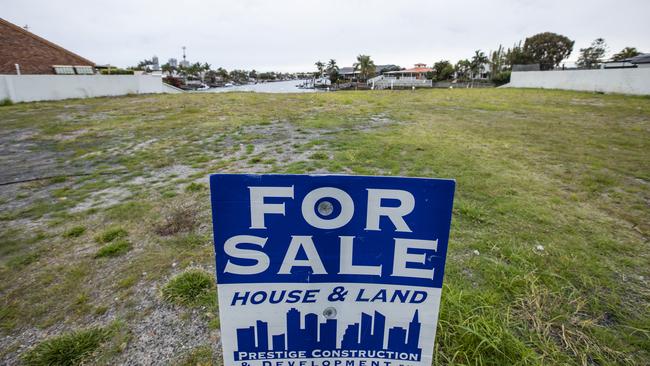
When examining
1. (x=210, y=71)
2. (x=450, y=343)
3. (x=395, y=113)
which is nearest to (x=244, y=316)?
(x=450, y=343)

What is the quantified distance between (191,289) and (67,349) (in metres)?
0.72

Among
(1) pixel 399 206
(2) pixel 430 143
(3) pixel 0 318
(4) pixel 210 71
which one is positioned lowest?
(3) pixel 0 318

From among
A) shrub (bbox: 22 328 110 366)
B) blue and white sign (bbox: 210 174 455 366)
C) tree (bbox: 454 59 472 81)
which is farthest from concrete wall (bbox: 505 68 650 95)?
tree (bbox: 454 59 472 81)

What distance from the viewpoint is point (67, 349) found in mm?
1752

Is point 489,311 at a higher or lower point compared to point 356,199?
lower

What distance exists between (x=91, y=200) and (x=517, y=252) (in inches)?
189

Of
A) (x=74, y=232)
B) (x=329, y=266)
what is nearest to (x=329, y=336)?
Answer: (x=329, y=266)

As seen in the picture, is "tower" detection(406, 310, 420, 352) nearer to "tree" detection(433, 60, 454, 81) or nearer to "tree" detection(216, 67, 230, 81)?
"tree" detection(433, 60, 454, 81)

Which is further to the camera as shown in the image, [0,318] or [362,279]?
[0,318]

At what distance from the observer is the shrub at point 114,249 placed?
274cm

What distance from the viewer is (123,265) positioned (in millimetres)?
2598

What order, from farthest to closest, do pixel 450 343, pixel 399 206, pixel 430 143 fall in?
pixel 430 143
pixel 450 343
pixel 399 206

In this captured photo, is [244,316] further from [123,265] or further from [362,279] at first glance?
[123,265]

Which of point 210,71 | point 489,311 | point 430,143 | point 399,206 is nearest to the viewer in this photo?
point 399,206
